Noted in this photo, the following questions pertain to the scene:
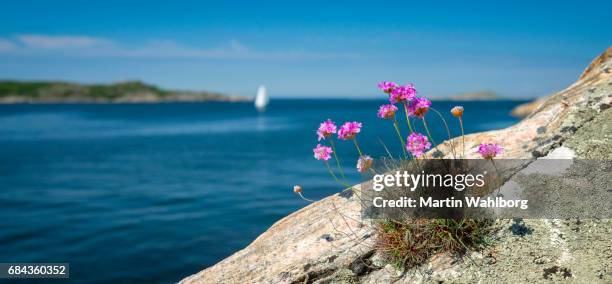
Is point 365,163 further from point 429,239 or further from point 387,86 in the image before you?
point 429,239

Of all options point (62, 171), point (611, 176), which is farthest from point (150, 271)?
point (62, 171)

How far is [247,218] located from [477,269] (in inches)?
513

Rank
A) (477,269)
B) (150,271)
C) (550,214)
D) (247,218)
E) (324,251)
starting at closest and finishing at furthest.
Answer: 1. (477,269)
2. (550,214)
3. (324,251)
4. (150,271)
5. (247,218)

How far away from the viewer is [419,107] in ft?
16.9

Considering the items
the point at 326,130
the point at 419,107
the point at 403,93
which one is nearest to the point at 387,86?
the point at 403,93

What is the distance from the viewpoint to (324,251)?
550cm

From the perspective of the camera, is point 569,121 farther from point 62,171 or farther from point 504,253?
point 62,171

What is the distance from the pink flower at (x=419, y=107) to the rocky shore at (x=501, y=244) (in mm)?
1430

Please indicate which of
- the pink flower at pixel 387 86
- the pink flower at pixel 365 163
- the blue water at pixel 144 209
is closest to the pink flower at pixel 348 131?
the pink flower at pixel 365 163

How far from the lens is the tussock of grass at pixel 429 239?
4887mm

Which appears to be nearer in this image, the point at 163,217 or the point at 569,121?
the point at 569,121

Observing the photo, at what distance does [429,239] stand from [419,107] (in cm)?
142

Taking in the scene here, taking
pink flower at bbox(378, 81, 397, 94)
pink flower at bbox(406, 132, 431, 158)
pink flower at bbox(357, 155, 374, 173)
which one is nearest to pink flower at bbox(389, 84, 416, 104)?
pink flower at bbox(378, 81, 397, 94)

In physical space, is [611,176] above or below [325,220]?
above
